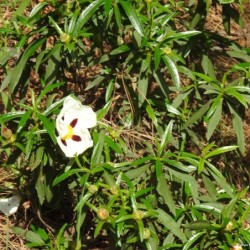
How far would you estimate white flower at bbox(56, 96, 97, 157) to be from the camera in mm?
2541

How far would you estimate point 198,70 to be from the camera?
3334 millimetres

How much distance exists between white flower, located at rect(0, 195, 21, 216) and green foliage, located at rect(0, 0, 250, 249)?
5 cm

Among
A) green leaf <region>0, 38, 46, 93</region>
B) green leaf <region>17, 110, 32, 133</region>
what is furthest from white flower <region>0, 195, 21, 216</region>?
green leaf <region>17, 110, 32, 133</region>

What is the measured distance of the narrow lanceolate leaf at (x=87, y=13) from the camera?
8.89 ft

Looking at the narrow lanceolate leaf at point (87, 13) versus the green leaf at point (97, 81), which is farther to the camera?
the green leaf at point (97, 81)

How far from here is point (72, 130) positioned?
2.56 metres

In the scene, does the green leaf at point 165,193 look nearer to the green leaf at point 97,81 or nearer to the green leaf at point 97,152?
the green leaf at point 97,152

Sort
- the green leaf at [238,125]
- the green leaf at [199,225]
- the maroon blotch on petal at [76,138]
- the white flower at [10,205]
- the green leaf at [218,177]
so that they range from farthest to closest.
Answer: the white flower at [10,205] < the green leaf at [238,125] < the green leaf at [218,177] < the green leaf at [199,225] < the maroon blotch on petal at [76,138]

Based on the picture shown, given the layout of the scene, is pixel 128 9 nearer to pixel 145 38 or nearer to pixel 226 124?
pixel 145 38

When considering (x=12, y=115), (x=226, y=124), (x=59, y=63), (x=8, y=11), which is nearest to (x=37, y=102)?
(x=12, y=115)

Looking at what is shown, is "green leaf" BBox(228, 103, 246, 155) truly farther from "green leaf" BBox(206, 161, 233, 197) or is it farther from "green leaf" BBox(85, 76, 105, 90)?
"green leaf" BBox(85, 76, 105, 90)

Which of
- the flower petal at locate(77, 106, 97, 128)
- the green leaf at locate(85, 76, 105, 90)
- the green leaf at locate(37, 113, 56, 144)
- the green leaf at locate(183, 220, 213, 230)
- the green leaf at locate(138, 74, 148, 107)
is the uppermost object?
the green leaf at locate(37, 113, 56, 144)

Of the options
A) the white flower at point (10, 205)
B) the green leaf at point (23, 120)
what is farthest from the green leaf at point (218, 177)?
the white flower at point (10, 205)

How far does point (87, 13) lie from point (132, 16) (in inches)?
7.8
